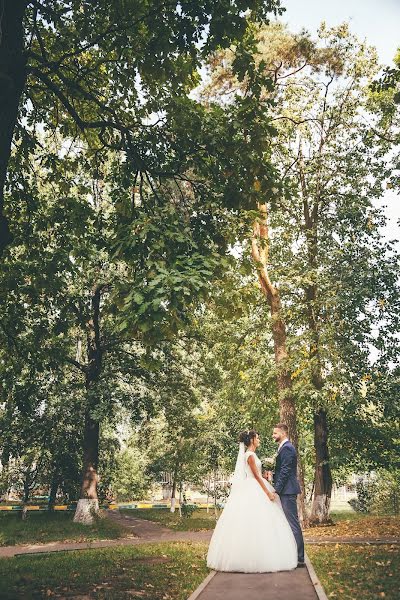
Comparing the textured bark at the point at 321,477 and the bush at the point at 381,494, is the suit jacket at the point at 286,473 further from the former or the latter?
the bush at the point at 381,494

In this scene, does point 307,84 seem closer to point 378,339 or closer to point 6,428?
point 378,339

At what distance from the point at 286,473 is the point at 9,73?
7.36 meters

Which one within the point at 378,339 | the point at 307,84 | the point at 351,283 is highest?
the point at 307,84

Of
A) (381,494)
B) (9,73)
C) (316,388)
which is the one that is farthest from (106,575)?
(381,494)

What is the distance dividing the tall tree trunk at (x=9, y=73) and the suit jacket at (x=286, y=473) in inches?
210

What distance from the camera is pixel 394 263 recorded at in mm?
18562

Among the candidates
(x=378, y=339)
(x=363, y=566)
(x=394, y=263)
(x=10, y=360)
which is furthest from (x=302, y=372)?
(x=10, y=360)

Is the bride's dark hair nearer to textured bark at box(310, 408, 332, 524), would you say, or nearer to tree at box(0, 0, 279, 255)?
tree at box(0, 0, 279, 255)

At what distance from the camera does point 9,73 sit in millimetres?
7551

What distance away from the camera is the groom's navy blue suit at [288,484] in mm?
7656

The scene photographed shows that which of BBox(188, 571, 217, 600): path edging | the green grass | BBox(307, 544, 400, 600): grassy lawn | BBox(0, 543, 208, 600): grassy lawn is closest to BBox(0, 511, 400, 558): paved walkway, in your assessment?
BBox(307, 544, 400, 600): grassy lawn

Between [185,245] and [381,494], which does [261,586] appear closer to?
[185,245]

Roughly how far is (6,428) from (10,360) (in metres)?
9.99

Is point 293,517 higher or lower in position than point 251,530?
higher
